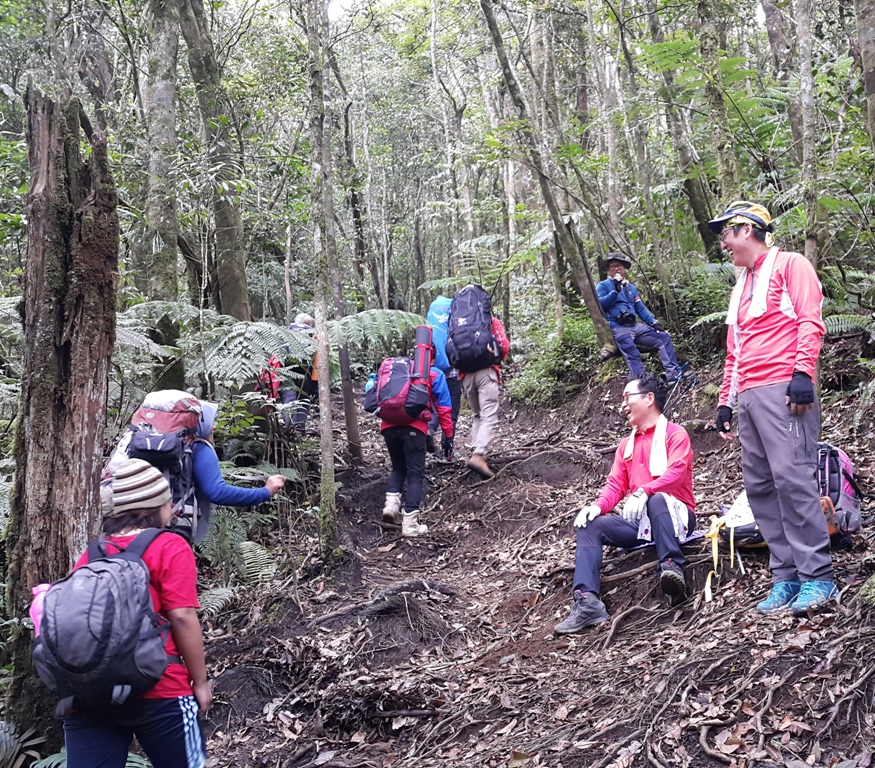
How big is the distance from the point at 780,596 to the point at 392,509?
164 inches

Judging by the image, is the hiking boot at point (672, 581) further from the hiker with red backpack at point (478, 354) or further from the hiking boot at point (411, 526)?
the hiker with red backpack at point (478, 354)

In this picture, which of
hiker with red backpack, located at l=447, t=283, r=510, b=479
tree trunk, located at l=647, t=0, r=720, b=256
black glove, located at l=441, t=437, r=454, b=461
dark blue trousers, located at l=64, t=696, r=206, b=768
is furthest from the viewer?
tree trunk, located at l=647, t=0, r=720, b=256

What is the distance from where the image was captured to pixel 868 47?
4141 mm

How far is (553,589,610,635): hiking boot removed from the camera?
5012 millimetres

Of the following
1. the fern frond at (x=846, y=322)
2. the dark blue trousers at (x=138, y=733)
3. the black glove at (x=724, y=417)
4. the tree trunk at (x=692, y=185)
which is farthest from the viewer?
the tree trunk at (x=692, y=185)

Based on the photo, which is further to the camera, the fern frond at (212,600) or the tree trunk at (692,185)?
the tree trunk at (692,185)

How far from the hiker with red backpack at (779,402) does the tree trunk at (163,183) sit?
488 cm

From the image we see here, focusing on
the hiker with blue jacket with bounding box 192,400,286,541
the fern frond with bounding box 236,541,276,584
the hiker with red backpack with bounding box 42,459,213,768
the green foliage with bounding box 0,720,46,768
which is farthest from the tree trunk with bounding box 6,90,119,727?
the fern frond with bounding box 236,541,276,584

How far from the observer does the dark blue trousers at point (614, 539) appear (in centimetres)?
494

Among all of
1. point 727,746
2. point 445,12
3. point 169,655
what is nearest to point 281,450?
point 169,655

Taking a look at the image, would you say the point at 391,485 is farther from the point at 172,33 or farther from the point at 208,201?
the point at 172,33

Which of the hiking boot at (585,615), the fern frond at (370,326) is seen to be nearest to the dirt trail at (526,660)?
the hiking boot at (585,615)

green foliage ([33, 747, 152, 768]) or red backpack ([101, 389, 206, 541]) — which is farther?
red backpack ([101, 389, 206, 541])

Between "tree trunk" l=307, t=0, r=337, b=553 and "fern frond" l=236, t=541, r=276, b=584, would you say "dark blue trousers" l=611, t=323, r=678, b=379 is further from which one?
"fern frond" l=236, t=541, r=276, b=584
